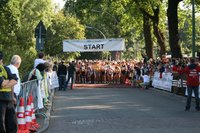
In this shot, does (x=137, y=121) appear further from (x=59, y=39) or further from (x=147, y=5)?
(x=59, y=39)

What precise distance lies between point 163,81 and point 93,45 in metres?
9.41

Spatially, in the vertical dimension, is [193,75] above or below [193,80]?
above

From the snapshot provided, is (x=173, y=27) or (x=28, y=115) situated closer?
(x=28, y=115)

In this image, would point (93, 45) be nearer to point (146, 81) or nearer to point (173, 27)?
point (146, 81)

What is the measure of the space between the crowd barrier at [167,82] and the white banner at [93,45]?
5566 millimetres

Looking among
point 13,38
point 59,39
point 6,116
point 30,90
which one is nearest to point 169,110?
point 30,90

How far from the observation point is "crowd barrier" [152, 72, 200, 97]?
79.0 ft

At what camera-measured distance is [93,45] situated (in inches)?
1446

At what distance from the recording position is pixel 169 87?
26984 mm

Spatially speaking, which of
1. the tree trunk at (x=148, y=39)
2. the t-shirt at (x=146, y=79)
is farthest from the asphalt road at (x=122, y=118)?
the tree trunk at (x=148, y=39)

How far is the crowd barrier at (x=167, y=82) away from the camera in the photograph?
79.0 feet

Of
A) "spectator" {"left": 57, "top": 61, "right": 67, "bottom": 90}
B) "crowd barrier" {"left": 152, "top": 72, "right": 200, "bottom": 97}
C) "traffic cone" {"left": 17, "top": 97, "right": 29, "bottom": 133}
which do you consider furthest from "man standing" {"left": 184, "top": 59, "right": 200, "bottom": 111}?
"spectator" {"left": 57, "top": 61, "right": 67, "bottom": 90}

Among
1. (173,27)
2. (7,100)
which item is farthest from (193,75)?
(173,27)

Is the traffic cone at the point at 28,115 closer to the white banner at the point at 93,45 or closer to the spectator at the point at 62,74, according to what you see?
the spectator at the point at 62,74
